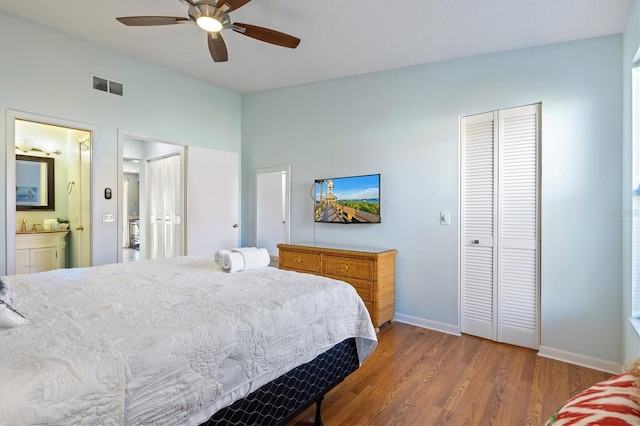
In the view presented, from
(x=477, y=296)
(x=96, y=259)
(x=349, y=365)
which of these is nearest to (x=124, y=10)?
(x=96, y=259)

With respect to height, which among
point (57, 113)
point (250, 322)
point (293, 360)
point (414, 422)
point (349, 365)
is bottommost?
point (414, 422)

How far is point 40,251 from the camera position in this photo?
3.98 meters

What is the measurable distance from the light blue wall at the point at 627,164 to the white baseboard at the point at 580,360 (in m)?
0.16

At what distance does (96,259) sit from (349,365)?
9.78 feet

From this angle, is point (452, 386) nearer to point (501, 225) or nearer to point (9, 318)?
point (501, 225)

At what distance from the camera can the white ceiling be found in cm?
241

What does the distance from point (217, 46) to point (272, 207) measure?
2.37m

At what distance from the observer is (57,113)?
309 centimetres

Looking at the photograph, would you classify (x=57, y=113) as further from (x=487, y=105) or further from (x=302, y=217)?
(x=487, y=105)

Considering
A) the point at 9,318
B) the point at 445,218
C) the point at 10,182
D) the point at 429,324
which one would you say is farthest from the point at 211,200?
the point at 9,318

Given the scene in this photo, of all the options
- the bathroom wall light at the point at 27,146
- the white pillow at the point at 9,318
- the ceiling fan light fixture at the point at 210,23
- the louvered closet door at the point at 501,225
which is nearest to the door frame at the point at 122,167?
the bathroom wall light at the point at 27,146

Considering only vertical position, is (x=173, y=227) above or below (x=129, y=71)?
below

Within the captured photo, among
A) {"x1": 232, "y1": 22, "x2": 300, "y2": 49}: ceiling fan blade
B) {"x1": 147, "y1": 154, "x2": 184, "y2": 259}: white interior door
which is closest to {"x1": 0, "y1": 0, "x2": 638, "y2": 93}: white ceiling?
{"x1": 232, "y1": 22, "x2": 300, "y2": 49}: ceiling fan blade

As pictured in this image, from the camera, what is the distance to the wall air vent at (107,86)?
3.36m
